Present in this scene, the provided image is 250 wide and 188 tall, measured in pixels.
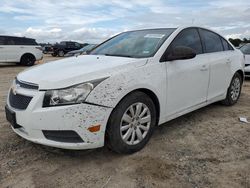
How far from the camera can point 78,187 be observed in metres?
2.48

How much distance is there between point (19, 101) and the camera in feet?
9.39

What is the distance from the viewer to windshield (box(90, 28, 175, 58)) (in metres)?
3.47

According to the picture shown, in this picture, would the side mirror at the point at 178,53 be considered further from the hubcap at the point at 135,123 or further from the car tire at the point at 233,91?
the car tire at the point at 233,91

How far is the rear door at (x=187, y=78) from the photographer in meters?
3.47

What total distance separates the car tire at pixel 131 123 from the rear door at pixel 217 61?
156 cm

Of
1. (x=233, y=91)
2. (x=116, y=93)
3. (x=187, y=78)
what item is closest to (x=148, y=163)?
(x=116, y=93)

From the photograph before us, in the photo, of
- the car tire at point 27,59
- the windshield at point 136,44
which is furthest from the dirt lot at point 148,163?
the car tire at point 27,59

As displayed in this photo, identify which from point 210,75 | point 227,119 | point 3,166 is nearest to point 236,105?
point 227,119

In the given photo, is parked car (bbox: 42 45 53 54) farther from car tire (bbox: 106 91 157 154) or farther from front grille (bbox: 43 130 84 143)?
front grille (bbox: 43 130 84 143)

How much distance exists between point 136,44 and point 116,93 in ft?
4.03

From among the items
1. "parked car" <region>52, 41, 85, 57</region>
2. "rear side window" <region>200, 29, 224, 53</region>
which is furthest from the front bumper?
"parked car" <region>52, 41, 85, 57</region>

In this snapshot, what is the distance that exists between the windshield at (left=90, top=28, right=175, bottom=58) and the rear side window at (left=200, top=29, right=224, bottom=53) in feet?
2.79

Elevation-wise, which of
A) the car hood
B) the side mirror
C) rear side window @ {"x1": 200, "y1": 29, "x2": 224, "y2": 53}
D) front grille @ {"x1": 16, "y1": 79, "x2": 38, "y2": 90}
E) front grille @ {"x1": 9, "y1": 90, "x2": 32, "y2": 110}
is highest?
rear side window @ {"x1": 200, "y1": 29, "x2": 224, "y2": 53}

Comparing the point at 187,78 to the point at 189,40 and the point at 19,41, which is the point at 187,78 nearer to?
the point at 189,40
